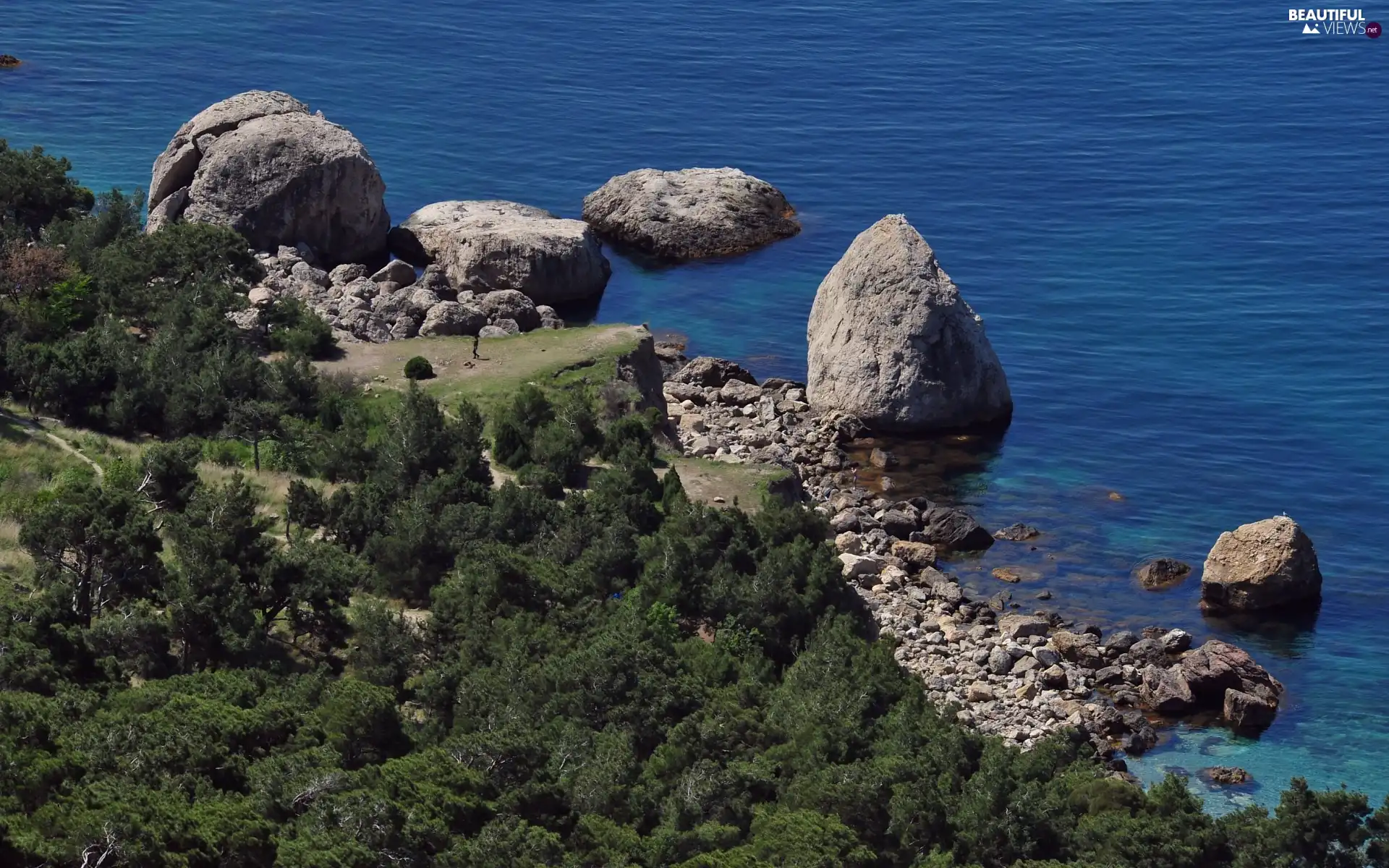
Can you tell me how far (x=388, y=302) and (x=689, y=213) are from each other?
23.2 meters

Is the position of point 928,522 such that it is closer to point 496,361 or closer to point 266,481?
point 496,361

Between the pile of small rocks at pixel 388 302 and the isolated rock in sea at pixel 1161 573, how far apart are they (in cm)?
2826

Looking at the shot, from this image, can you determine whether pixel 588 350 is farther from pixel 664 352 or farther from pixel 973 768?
pixel 973 768

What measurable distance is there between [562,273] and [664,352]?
8398 millimetres

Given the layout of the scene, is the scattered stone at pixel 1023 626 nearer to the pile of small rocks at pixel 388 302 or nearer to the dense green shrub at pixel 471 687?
the dense green shrub at pixel 471 687

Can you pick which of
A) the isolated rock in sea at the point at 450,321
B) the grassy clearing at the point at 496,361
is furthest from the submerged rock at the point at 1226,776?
the isolated rock in sea at the point at 450,321

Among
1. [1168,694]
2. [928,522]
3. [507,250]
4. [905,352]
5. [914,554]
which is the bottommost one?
[1168,694]

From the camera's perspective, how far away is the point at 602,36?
13525 cm

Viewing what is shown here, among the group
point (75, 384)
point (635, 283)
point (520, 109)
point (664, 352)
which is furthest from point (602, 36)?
point (75, 384)

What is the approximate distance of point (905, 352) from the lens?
72938mm

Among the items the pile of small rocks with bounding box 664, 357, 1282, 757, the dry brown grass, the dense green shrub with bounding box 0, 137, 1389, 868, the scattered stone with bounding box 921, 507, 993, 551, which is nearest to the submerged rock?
the pile of small rocks with bounding box 664, 357, 1282, 757

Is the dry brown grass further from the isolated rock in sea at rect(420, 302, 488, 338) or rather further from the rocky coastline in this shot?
the isolated rock in sea at rect(420, 302, 488, 338)

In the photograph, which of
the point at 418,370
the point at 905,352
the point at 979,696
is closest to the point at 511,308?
the point at 418,370

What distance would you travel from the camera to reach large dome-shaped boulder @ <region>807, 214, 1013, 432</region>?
73.0 m
